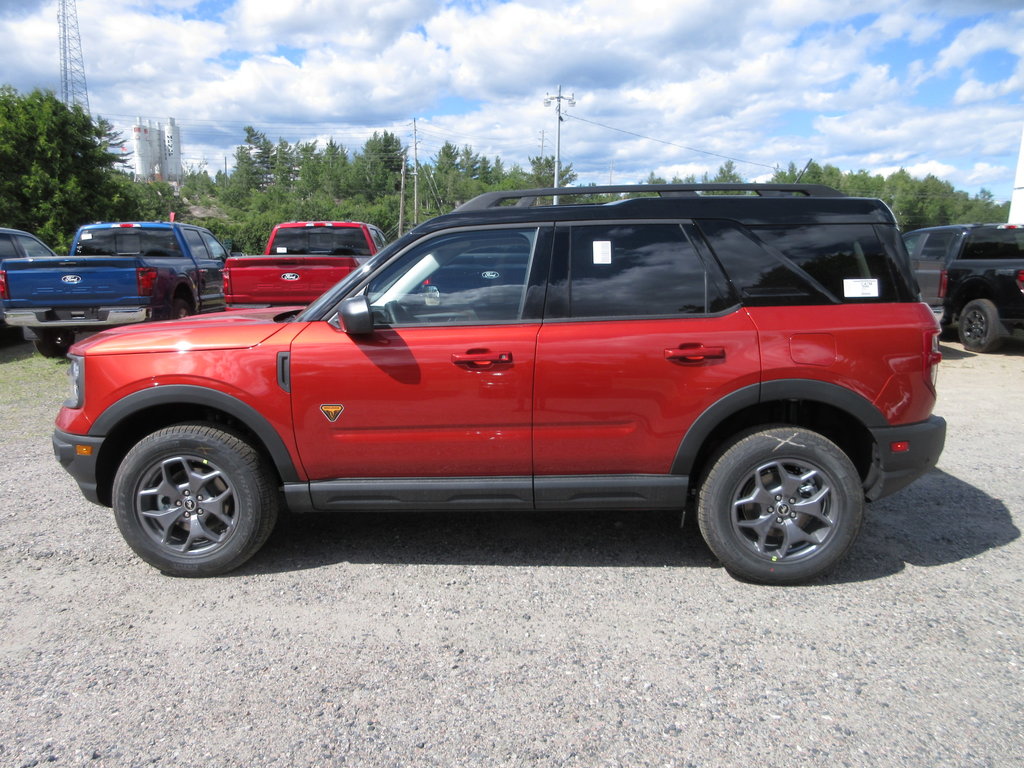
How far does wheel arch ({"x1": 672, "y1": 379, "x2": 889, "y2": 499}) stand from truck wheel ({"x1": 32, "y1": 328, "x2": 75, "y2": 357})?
31.2 ft

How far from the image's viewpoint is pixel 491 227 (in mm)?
3713

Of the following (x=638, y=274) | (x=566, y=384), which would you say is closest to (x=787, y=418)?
(x=638, y=274)

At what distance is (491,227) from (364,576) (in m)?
1.90

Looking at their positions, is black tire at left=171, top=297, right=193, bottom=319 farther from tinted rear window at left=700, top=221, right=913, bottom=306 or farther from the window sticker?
tinted rear window at left=700, top=221, right=913, bottom=306

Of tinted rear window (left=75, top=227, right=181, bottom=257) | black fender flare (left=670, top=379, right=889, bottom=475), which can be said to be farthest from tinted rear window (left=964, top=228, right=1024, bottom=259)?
tinted rear window (left=75, top=227, right=181, bottom=257)

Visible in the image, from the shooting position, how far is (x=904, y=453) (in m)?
3.57

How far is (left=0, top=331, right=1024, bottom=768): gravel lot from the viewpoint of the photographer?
2.52 m

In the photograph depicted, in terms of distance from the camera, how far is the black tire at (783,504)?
352 centimetres

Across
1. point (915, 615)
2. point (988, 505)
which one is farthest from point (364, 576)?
point (988, 505)

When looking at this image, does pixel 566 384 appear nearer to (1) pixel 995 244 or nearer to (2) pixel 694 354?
(2) pixel 694 354

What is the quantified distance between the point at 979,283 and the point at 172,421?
11280 mm

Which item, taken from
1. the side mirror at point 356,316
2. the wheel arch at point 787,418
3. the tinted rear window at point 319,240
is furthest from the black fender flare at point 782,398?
the tinted rear window at point 319,240

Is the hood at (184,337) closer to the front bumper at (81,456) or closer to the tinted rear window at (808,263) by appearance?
the front bumper at (81,456)

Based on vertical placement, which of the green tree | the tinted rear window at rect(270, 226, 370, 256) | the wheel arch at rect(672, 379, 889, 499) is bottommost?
the wheel arch at rect(672, 379, 889, 499)
